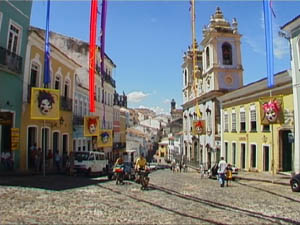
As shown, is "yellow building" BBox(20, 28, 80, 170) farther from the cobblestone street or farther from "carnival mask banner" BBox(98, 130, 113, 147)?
the cobblestone street

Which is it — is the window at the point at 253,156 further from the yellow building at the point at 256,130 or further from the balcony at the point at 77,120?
the balcony at the point at 77,120

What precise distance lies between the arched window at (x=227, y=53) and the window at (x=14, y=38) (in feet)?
82.2

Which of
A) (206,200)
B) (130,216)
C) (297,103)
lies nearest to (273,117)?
(297,103)

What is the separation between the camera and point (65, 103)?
2408 centimetres

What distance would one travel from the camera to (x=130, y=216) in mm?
8312

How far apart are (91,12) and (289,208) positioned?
9633 millimetres

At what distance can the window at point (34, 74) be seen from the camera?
20062 mm

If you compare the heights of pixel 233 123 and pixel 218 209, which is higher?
pixel 233 123

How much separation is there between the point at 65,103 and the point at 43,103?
306 inches

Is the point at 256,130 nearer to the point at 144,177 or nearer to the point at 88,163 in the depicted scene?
the point at 88,163

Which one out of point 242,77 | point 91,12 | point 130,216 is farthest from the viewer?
point 242,77

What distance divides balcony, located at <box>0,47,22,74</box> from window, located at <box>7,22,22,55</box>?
444mm

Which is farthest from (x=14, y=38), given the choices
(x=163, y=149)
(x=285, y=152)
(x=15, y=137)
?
(x=163, y=149)

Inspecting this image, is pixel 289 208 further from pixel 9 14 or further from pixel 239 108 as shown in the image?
pixel 239 108
